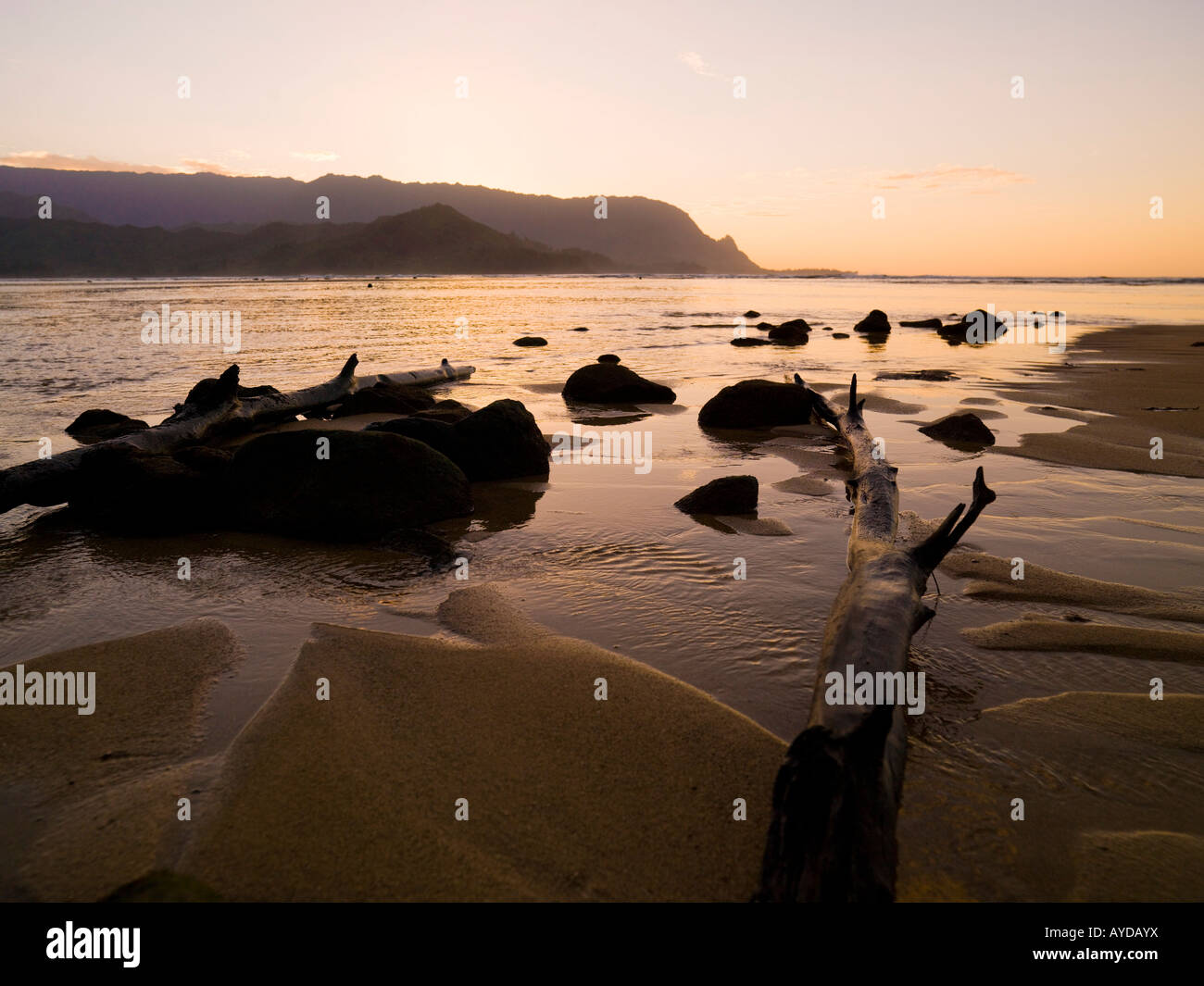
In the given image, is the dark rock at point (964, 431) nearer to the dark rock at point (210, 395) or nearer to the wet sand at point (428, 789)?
the wet sand at point (428, 789)

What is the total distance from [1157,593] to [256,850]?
5047 mm

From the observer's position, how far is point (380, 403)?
10.7 meters

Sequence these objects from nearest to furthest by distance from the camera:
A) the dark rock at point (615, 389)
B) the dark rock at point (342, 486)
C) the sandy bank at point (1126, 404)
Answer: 1. the dark rock at point (342, 486)
2. the sandy bank at point (1126, 404)
3. the dark rock at point (615, 389)

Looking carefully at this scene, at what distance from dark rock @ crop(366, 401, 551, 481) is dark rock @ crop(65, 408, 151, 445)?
3.96m

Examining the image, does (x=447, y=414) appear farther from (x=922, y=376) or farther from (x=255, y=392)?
(x=922, y=376)

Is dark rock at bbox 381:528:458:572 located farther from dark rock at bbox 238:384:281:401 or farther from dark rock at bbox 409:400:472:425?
dark rock at bbox 238:384:281:401

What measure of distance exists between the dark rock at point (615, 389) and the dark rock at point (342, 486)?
6457 mm

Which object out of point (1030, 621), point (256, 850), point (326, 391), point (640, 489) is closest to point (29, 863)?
point (256, 850)

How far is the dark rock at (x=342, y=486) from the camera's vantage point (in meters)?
5.62

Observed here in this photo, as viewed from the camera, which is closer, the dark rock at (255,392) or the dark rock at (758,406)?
the dark rock at (255,392)

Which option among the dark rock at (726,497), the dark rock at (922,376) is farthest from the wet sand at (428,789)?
the dark rock at (922,376)

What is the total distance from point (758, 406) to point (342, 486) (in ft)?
21.6

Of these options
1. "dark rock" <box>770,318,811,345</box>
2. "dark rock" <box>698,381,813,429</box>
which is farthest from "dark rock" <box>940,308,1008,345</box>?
"dark rock" <box>698,381,813,429</box>

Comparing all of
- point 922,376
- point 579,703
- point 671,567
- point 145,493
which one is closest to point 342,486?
point 145,493
